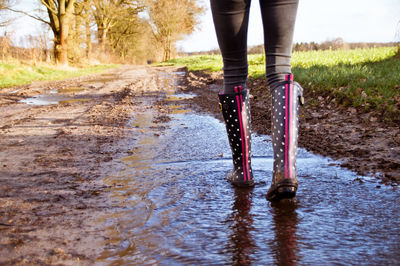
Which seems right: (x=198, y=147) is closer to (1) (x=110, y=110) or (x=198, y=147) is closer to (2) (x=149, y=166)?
(2) (x=149, y=166)

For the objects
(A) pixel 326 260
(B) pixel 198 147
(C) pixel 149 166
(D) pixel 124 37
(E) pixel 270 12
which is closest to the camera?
(A) pixel 326 260

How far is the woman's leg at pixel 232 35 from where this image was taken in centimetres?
177

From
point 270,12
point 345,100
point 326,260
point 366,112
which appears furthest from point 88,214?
point 345,100

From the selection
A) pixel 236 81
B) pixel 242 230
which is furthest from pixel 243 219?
pixel 236 81

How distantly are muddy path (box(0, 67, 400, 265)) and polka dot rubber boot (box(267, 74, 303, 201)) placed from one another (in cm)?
9

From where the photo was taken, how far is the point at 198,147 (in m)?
Result: 2.83

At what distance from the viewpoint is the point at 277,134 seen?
1684mm

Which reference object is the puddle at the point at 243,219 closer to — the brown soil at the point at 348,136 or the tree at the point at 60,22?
the brown soil at the point at 348,136

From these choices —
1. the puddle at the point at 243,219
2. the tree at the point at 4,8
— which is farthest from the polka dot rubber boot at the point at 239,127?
the tree at the point at 4,8

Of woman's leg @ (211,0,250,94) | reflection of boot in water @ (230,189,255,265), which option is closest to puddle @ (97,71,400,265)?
reflection of boot in water @ (230,189,255,265)

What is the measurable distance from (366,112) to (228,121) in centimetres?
243

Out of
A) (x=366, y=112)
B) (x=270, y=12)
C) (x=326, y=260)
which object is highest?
(x=270, y=12)

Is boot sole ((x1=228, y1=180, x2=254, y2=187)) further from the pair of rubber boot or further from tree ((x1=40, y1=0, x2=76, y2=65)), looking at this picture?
tree ((x1=40, y1=0, x2=76, y2=65))

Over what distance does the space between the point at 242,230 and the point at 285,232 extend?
0.16 m
